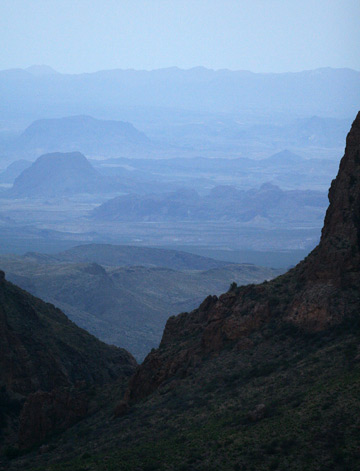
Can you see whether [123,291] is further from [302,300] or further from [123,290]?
[302,300]

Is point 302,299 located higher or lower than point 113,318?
higher

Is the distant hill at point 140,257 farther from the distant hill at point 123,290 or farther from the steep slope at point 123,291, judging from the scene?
the steep slope at point 123,291

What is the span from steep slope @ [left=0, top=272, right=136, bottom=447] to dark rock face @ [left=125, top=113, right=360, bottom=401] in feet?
10.4

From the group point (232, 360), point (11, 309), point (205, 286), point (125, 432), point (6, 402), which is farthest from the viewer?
point (205, 286)

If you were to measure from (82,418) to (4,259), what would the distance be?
9575cm

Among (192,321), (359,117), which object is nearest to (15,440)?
(192,321)

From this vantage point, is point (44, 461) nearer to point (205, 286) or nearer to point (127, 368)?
point (127, 368)

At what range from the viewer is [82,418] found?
30891 millimetres

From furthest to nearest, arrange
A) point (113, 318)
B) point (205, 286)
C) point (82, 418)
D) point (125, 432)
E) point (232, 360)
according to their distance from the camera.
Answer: point (205, 286) → point (113, 318) → point (82, 418) → point (232, 360) → point (125, 432)

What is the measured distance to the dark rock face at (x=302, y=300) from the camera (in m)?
28.1

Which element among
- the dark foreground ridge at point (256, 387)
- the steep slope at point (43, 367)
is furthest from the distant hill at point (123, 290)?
the dark foreground ridge at point (256, 387)

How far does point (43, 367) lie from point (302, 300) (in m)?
15.6

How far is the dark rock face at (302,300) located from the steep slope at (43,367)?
3171 millimetres

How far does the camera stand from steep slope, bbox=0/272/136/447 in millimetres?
30972
